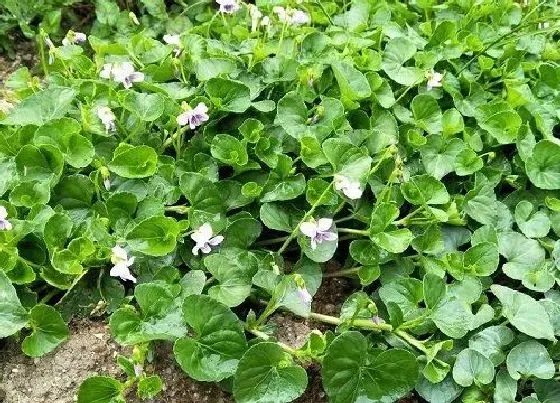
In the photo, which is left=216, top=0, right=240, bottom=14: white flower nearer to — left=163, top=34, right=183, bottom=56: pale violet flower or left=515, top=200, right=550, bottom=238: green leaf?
left=163, top=34, right=183, bottom=56: pale violet flower

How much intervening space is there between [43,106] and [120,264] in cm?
64

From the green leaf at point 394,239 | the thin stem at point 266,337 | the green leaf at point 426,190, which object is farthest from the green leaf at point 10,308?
the green leaf at point 426,190

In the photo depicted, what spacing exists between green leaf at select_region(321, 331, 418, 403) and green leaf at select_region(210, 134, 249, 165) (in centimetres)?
62

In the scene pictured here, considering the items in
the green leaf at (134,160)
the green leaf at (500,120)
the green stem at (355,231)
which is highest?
the green leaf at (134,160)

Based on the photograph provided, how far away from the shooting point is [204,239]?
6.09ft

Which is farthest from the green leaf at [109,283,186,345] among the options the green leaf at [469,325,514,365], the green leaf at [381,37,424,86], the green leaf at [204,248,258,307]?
the green leaf at [381,37,424,86]

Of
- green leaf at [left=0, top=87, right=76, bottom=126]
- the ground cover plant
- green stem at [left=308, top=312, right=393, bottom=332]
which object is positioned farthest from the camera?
green leaf at [left=0, top=87, right=76, bottom=126]

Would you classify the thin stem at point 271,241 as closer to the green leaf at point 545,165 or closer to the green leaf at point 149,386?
the green leaf at point 149,386

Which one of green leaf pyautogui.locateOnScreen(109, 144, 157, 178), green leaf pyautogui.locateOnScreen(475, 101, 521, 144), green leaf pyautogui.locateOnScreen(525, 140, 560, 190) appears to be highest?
green leaf pyautogui.locateOnScreen(109, 144, 157, 178)

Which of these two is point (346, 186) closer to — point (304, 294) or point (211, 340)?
point (304, 294)

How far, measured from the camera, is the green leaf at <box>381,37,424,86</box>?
240cm

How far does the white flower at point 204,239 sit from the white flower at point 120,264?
0.58 feet

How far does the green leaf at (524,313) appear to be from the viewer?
6.24ft

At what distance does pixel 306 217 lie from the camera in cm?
190
